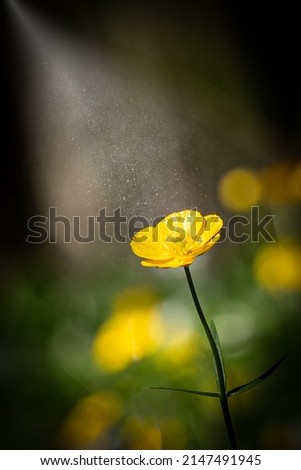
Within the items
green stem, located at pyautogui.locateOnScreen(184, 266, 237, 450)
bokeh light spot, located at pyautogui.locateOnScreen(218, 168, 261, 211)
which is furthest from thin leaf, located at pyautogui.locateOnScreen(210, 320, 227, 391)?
bokeh light spot, located at pyautogui.locateOnScreen(218, 168, 261, 211)

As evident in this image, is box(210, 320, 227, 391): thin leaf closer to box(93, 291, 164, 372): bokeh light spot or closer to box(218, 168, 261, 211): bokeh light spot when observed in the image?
box(93, 291, 164, 372): bokeh light spot

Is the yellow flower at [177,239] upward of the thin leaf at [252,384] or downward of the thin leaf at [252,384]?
upward

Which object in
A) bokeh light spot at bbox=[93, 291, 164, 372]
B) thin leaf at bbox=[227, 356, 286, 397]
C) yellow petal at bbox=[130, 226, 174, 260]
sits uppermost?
yellow petal at bbox=[130, 226, 174, 260]

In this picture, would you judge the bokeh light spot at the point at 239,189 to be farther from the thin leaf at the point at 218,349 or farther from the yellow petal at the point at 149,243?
the thin leaf at the point at 218,349

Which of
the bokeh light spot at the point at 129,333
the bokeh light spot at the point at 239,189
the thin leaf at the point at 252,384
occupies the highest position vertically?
the bokeh light spot at the point at 239,189

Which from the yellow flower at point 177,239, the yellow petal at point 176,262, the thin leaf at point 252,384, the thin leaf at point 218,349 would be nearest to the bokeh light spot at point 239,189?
the yellow flower at point 177,239

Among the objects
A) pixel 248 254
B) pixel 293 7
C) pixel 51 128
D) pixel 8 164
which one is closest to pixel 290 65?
pixel 293 7

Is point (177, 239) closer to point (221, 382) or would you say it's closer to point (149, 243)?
point (149, 243)

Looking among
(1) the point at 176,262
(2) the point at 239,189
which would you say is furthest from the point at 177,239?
(2) the point at 239,189

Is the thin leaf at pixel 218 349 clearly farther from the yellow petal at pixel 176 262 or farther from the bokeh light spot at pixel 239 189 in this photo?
the bokeh light spot at pixel 239 189

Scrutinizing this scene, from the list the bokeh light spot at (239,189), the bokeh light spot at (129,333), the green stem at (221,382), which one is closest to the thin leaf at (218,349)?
the green stem at (221,382)
